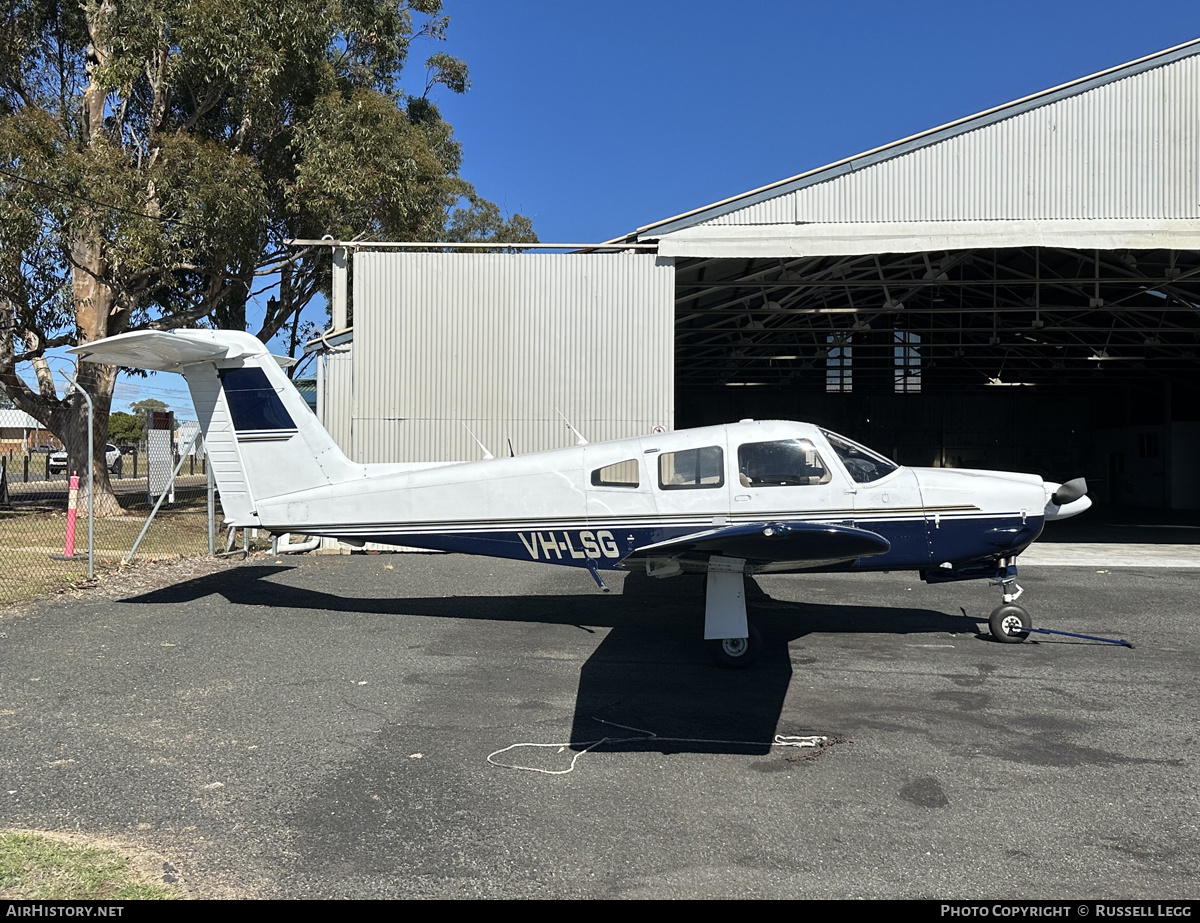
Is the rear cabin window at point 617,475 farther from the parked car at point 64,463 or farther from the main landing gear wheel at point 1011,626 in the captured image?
the parked car at point 64,463

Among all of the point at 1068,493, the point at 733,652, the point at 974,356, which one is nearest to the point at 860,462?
the point at 1068,493

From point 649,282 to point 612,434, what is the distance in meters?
2.99

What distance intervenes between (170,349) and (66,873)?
641 centimetres

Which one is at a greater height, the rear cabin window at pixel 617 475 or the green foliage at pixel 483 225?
the green foliage at pixel 483 225

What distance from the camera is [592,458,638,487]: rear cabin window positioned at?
8.28m

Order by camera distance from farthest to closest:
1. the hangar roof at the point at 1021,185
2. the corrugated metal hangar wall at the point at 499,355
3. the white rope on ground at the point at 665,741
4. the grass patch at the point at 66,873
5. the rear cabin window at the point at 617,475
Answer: the corrugated metal hangar wall at the point at 499,355 < the hangar roof at the point at 1021,185 < the rear cabin window at the point at 617,475 < the white rope on ground at the point at 665,741 < the grass patch at the point at 66,873

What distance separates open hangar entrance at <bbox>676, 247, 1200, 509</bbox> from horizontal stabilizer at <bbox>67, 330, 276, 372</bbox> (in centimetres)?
977

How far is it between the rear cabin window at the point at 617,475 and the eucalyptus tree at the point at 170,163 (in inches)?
549

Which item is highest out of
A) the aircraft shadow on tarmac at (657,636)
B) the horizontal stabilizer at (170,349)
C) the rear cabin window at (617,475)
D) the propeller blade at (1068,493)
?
the horizontal stabilizer at (170,349)

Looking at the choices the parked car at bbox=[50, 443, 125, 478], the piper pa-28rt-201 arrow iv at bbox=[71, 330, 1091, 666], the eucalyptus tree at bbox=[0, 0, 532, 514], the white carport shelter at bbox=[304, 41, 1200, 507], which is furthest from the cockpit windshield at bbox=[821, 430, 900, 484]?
the parked car at bbox=[50, 443, 125, 478]

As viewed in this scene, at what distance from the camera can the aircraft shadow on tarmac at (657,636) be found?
5.83 metres

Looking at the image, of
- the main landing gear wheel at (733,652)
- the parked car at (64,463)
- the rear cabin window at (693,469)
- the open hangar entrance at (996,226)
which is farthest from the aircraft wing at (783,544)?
the parked car at (64,463)

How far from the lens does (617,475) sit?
8.34m

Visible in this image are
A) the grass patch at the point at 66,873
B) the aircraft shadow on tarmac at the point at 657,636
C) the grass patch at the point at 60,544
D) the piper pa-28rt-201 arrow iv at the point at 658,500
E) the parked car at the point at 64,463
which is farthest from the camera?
the parked car at the point at 64,463
